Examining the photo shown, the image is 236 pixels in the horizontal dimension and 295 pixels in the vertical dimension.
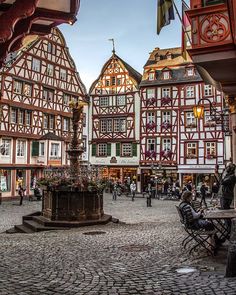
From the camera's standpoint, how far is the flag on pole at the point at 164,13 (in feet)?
29.1

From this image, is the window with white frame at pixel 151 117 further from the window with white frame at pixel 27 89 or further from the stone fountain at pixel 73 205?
the stone fountain at pixel 73 205

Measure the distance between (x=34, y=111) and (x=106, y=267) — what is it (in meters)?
28.7

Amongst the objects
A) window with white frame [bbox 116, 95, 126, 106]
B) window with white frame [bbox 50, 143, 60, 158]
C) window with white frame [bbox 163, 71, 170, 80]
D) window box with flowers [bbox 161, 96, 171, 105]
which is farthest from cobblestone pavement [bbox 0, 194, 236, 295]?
window with white frame [bbox 116, 95, 126, 106]

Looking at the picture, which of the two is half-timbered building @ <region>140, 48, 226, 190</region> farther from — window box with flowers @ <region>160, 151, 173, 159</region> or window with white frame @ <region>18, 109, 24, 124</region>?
window with white frame @ <region>18, 109, 24, 124</region>

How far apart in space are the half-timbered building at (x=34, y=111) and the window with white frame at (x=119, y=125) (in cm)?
690

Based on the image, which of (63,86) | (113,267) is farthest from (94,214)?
(63,86)

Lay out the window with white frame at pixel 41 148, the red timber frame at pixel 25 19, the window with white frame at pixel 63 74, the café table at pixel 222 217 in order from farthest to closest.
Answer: the window with white frame at pixel 63 74
the window with white frame at pixel 41 148
the café table at pixel 222 217
the red timber frame at pixel 25 19

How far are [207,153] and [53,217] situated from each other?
2734 cm

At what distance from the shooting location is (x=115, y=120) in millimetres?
43656

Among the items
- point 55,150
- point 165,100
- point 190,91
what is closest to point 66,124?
point 55,150

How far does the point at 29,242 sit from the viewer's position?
33.1 feet

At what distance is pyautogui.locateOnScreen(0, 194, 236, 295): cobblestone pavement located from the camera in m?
5.57

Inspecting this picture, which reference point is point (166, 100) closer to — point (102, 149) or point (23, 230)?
point (102, 149)

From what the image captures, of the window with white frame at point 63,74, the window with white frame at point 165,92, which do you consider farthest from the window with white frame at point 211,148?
the window with white frame at point 63,74
